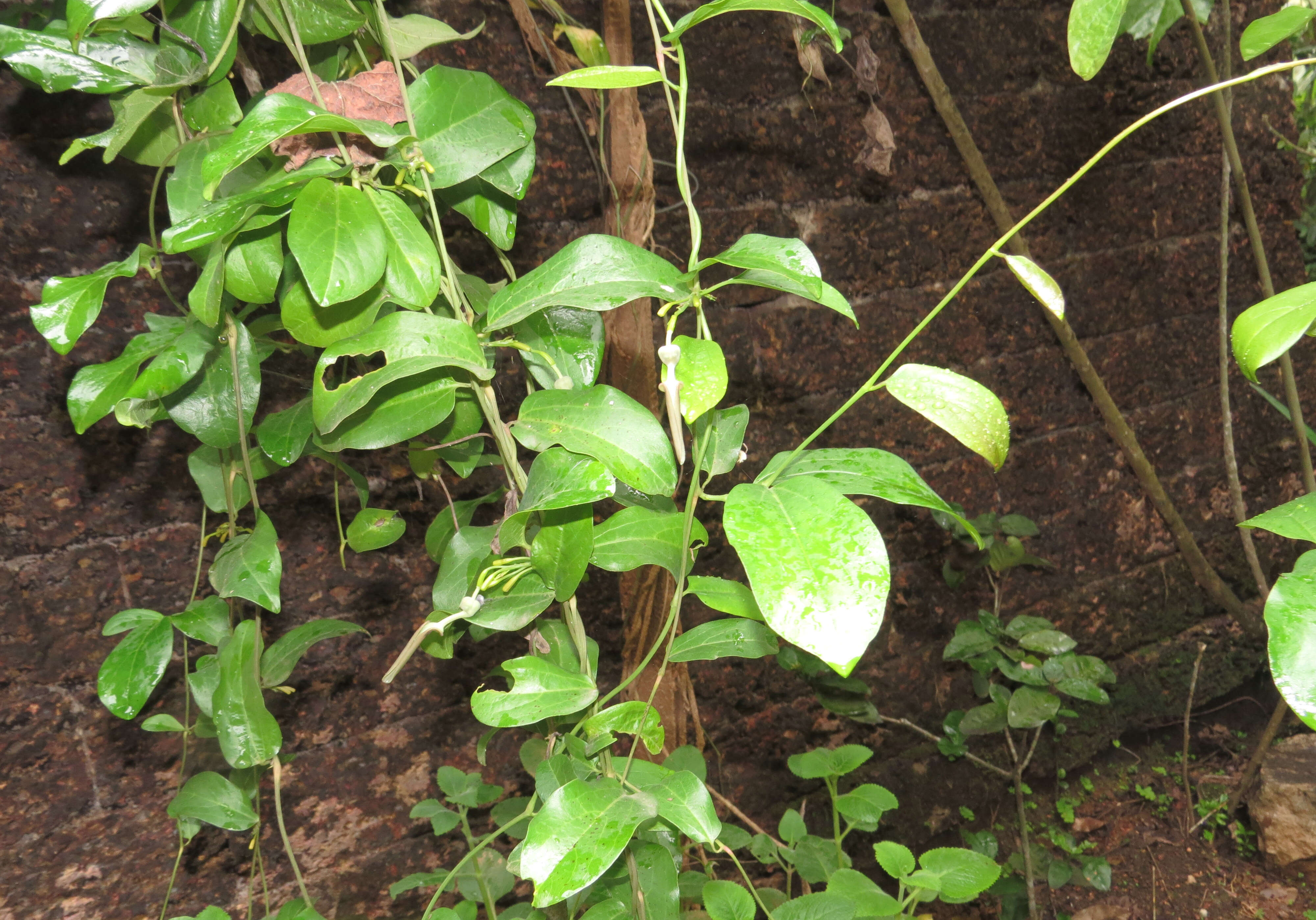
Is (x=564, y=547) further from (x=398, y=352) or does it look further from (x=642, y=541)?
(x=398, y=352)

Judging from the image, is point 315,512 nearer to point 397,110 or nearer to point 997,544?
point 397,110

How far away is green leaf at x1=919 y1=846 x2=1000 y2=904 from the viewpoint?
36.0 inches

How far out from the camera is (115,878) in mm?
934

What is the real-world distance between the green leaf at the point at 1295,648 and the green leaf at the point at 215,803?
0.75m

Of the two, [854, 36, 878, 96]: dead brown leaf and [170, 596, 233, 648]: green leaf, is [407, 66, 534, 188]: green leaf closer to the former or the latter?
[170, 596, 233, 648]: green leaf

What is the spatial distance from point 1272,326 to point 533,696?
45cm

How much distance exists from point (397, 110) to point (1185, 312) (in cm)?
159

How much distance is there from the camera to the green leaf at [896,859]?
939 millimetres

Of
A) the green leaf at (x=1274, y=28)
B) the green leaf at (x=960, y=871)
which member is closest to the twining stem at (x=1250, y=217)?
the green leaf at (x=1274, y=28)

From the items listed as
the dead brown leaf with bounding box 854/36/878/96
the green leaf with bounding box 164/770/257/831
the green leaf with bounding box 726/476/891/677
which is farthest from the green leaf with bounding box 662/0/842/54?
the dead brown leaf with bounding box 854/36/878/96

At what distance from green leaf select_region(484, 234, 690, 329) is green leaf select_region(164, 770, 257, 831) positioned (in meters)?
0.51

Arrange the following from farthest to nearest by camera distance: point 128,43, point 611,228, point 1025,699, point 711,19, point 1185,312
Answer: point 1185,312 → point 1025,699 → point 711,19 → point 611,228 → point 128,43

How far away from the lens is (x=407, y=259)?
1.73 feet

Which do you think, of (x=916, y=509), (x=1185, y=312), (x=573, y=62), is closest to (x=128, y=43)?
(x=573, y=62)
